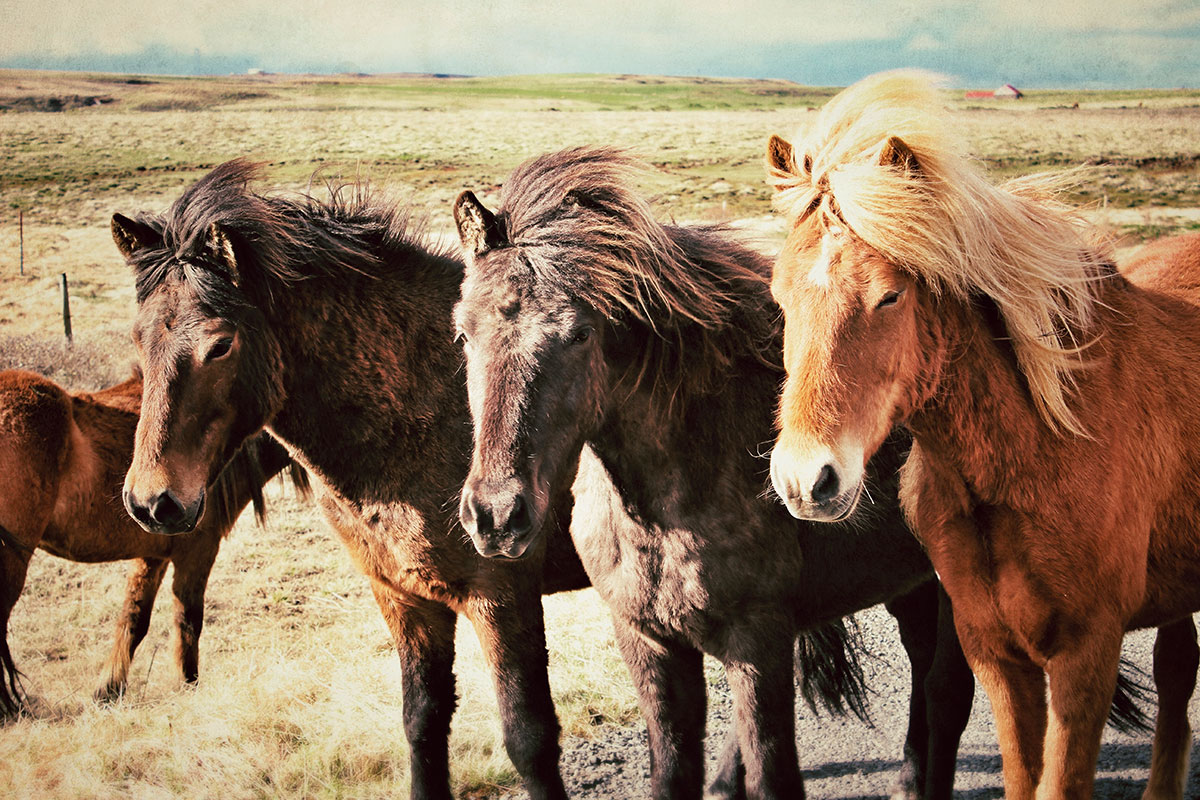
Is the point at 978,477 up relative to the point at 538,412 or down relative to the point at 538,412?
down

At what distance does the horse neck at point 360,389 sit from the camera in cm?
344

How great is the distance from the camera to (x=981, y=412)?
2.40 meters

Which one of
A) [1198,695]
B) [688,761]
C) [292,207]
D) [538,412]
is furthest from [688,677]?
[1198,695]

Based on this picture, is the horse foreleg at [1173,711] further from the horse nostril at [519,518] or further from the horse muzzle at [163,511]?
the horse muzzle at [163,511]

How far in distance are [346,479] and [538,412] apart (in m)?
1.30

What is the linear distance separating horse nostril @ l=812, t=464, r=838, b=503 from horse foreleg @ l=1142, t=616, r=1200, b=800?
240 cm

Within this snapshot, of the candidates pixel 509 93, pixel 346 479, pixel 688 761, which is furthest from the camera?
pixel 509 93

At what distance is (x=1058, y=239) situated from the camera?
2502mm

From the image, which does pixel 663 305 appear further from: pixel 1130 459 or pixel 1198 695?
pixel 1198 695

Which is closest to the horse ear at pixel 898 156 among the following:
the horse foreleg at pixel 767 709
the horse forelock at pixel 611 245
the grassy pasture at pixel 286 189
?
the grassy pasture at pixel 286 189

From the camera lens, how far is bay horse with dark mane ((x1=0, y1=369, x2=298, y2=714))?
483 centimetres

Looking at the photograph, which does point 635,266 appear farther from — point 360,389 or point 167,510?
point 167,510

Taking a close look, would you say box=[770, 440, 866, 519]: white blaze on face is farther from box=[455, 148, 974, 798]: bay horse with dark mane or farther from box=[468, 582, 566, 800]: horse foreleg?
box=[468, 582, 566, 800]: horse foreleg

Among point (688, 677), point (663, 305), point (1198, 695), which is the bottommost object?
point (1198, 695)
